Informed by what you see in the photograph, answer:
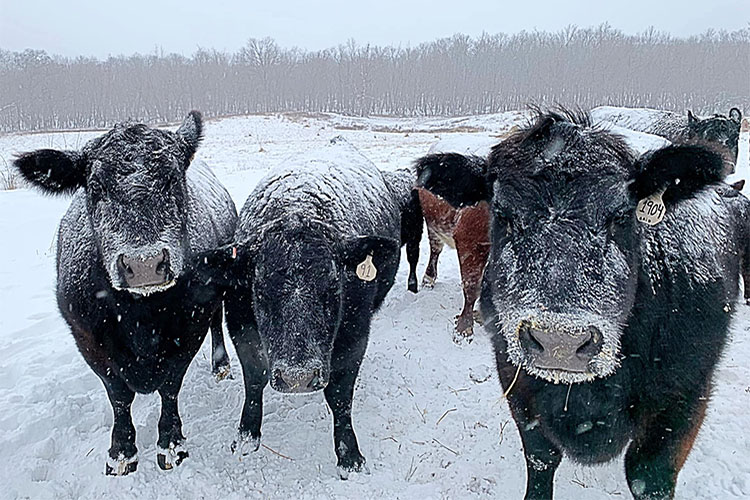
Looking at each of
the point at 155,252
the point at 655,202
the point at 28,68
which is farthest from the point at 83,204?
the point at 28,68

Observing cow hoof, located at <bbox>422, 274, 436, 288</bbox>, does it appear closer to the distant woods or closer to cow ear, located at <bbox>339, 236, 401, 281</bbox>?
cow ear, located at <bbox>339, 236, 401, 281</bbox>

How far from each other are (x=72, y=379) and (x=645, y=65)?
3084 inches

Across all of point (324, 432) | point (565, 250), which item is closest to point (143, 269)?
point (324, 432)

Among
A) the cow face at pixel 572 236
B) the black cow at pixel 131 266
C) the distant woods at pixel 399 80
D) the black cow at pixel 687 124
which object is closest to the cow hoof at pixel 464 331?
the black cow at pixel 131 266

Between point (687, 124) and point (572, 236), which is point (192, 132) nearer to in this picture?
point (572, 236)

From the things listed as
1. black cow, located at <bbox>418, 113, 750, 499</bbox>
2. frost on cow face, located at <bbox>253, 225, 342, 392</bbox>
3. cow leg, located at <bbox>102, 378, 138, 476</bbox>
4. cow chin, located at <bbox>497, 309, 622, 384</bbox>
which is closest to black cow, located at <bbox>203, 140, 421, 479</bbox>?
frost on cow face, located at <bbox>253, 225, 342, 392</bbox>

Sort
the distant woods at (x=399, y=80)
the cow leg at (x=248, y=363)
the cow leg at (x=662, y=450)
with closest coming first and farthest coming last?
the cow leg at (x=662, y=450) → the cow leg at (x=248, y=363) → the distant woods at (x=399, y=80)

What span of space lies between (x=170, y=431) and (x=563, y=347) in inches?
116

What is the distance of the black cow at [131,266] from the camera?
3.09 metres

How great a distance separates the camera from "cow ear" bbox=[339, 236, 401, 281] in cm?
339

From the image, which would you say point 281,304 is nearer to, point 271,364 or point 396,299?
point 271,364

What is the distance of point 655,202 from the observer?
95.3 inches

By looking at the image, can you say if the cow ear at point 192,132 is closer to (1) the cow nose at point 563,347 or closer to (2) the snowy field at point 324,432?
(2) the snowy field at point 324,432

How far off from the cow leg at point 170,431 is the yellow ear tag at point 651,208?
310 cm
